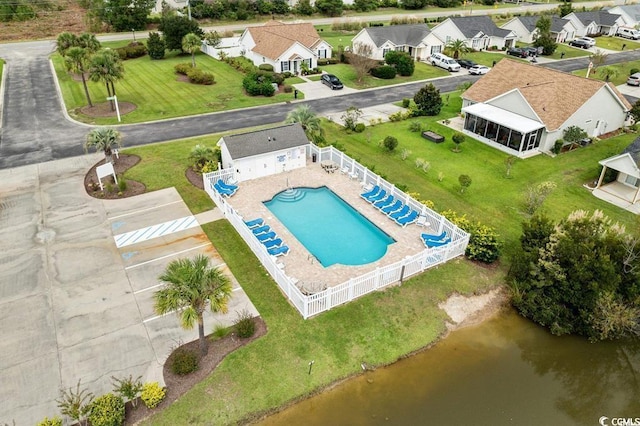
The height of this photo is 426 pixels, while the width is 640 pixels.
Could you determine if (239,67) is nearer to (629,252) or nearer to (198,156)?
(198,156)

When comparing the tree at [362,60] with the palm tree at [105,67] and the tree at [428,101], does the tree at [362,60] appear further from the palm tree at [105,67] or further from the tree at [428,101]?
the palm tree at [105,67]

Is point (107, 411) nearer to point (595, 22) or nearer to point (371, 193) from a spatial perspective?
point (371, 193)

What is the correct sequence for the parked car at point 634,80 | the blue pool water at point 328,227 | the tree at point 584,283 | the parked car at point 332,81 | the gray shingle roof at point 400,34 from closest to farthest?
the tree at point 584,283, the blue pool water at point 328,227, the parked car at point 332,81, the parked car at point 634,80, the gray shingle roof at point 400,34

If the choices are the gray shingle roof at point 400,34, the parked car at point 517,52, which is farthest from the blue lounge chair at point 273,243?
the parked car at point 517,52

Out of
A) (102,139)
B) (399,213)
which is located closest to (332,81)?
(399,213)

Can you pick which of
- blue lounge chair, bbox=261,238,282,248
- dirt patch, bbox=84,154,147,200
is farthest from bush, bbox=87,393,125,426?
dirt patch, bbox=84,154,147,200

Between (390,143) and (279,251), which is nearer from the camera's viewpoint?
(279,251)
